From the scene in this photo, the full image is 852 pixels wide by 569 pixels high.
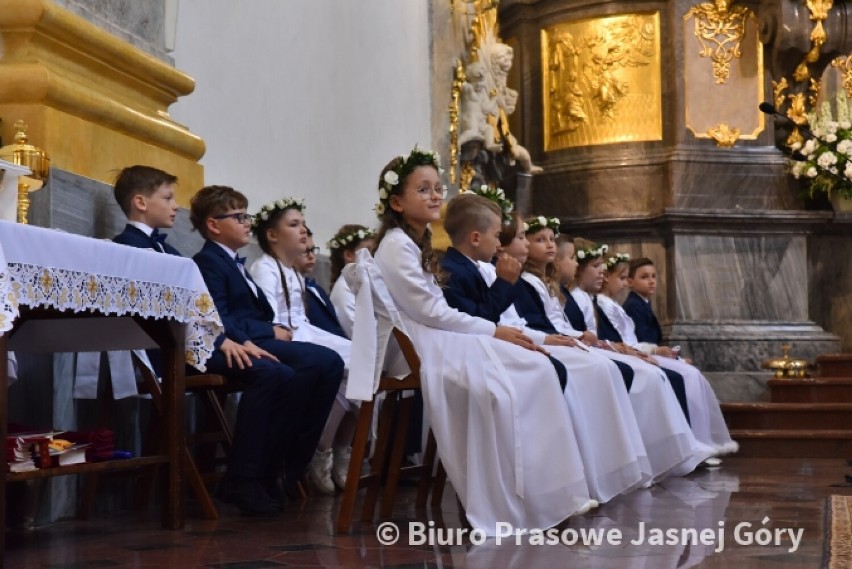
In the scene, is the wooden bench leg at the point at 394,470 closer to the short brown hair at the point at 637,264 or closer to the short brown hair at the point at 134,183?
the short brown hair at the point at 134,183

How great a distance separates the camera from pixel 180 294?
4.57 metres

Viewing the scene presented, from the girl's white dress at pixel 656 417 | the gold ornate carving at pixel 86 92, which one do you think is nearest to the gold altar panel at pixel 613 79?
the girl's white dress at pixel 656 417

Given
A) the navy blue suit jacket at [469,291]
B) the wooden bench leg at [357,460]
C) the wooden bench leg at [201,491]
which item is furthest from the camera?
the navy blue suit jacket at [469,291]

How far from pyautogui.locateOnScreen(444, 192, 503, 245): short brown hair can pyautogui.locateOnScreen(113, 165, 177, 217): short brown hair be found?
4.01ft

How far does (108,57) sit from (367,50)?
3.97 metres

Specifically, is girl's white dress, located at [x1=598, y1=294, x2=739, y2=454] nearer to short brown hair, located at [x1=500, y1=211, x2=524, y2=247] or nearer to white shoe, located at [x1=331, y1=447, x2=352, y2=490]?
short brown hair, located at [x1=500, y1=211, x2=524, y2=247]

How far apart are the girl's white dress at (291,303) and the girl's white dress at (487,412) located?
3.80 ft

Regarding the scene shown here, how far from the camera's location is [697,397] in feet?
27.3

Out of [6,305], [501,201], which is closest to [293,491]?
[501,201]

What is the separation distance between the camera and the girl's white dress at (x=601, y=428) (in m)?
5.29

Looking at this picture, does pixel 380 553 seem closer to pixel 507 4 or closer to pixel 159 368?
pixel 159 368

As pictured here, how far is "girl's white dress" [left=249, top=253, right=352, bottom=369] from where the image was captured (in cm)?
610

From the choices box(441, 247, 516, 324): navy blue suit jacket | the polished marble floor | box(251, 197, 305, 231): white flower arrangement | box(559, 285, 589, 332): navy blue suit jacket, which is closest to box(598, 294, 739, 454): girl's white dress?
box(559, 285, 589, 332): navy blue suit jacket

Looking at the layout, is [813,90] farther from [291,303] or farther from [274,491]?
[274,491]
